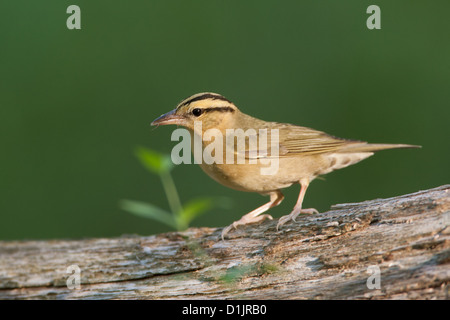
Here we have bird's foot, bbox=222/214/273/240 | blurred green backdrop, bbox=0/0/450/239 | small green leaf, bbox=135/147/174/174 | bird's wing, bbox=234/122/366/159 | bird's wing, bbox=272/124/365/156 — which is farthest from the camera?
blurred green backdrop, bbox=0/0/450/239

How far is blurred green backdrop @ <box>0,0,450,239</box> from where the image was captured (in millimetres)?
8703

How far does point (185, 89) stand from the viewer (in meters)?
9.20

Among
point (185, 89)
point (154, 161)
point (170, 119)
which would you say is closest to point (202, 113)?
point (170, 119)

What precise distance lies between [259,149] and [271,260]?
4.73ft

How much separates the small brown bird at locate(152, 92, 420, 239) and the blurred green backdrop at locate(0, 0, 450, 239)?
2571 mm

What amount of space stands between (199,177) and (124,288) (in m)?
4.40

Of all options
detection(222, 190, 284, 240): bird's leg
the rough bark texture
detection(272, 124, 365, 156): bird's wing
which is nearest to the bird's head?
detection(272, 124, 365, 156): bird's wing

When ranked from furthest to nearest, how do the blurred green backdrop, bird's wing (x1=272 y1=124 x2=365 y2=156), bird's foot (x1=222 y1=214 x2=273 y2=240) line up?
the blurred green backdrop < bird's wing (x1=272 y1=124 x2=365 y2=156) < bird's foot (x1=222 y1=214 x2=273 y2=240)

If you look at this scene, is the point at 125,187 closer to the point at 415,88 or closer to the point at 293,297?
the point at 415,88

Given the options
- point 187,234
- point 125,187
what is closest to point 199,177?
point 125,187

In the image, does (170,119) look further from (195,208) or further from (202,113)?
(195,208)

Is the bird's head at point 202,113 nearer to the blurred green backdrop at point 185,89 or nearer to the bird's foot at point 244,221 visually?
the bird's foot at point 244,221

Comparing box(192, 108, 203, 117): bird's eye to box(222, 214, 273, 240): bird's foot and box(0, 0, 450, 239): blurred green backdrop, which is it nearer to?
box(222, 214, 273, 240): bird's foot

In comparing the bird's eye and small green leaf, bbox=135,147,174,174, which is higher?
the bird's eye
